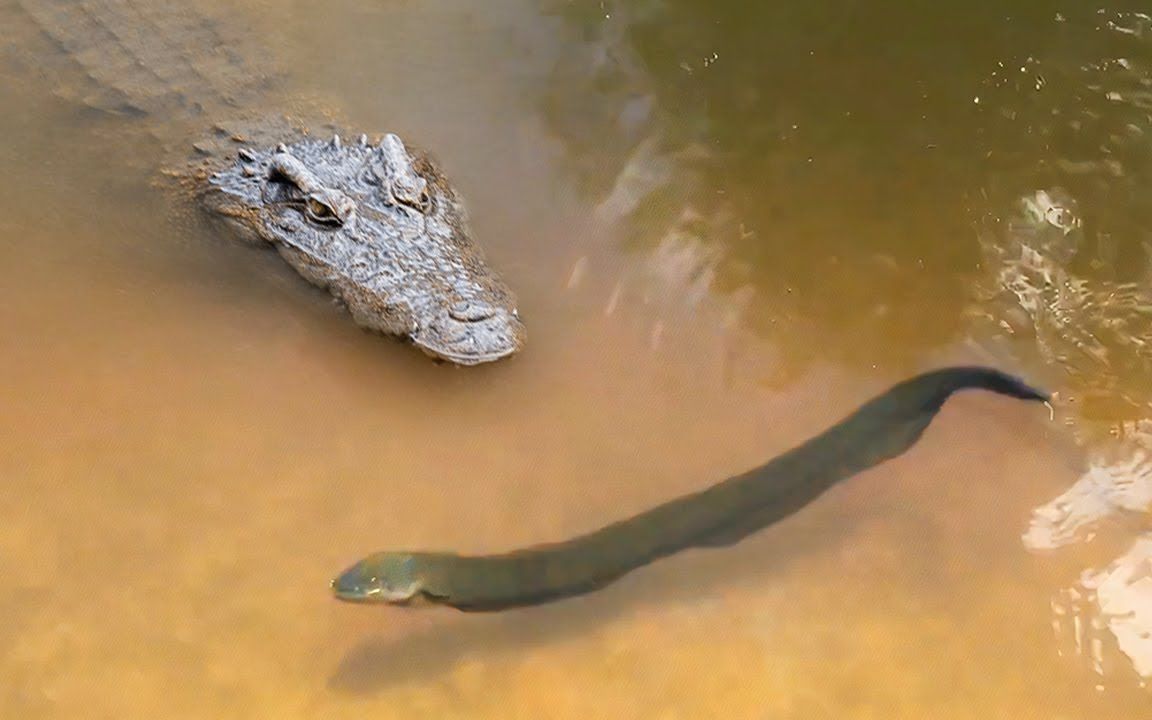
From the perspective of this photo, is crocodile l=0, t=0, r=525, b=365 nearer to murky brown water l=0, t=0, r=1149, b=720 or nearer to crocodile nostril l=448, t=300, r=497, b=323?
crocodile nostril l=448, t=300, r=497, b=323

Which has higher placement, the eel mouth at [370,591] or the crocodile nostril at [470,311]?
the crocodile nostril at [470,311]

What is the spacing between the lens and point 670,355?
3.09 meters

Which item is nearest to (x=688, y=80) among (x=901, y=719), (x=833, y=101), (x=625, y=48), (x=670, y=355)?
(x=625, y=48)

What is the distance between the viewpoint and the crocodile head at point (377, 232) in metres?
3.09

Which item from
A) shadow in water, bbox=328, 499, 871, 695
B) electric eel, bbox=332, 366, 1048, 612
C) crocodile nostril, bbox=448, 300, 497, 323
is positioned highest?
crocodile nostril, bbox=448, 300, 497, 323

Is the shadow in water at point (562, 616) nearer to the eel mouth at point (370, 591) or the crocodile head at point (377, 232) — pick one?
the eel mouth at point (370, 591)

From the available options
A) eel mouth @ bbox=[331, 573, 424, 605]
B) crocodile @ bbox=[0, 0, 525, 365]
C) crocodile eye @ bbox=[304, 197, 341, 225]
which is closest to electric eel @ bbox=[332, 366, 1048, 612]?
eel mouth @ bbox=[331, 573, 424, 605]

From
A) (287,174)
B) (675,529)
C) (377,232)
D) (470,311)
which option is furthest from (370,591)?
(287,174)

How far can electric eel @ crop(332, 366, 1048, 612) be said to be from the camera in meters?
2.45

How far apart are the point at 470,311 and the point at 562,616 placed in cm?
108

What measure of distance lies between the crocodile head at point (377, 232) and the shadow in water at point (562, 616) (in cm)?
88

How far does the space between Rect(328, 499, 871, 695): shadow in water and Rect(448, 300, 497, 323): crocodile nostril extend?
99 cm

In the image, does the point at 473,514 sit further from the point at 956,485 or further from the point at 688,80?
the point at 688,80

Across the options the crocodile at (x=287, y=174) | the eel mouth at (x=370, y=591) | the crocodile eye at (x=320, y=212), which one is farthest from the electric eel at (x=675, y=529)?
the crocodile eye at (x=320, y=212)
